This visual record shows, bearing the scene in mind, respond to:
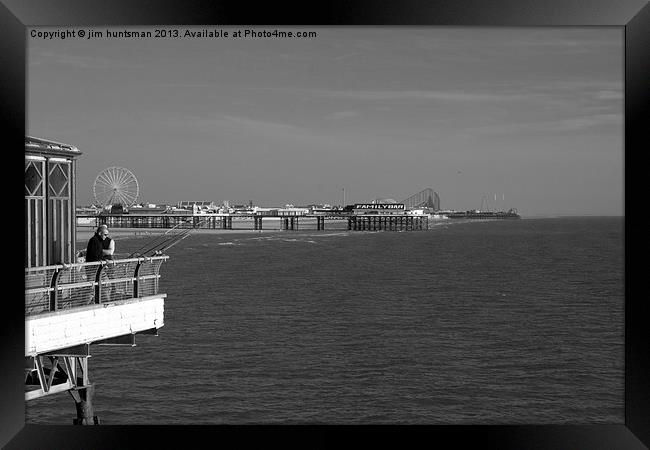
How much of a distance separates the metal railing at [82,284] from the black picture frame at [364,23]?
2.67 meters

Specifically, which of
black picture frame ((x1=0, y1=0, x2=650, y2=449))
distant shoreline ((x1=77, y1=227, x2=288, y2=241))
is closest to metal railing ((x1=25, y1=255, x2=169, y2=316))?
black picture frame ((x1=0, y1=0, x2=650, y2=449))

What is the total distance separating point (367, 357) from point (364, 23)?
19609mm

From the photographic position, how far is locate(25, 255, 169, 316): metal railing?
8.83 metres

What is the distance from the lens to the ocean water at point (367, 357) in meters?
18.3

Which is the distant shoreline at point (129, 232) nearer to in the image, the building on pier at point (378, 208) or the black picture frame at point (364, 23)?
the building on pier at point (378, 208)

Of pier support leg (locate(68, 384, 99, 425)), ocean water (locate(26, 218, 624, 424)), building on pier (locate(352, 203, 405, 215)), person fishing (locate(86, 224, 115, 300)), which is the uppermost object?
building on pier (locate(352, 203, 405, 215))

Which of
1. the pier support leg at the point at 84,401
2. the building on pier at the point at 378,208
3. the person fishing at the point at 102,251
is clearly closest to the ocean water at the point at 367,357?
the pier support leg at the point at 84,401

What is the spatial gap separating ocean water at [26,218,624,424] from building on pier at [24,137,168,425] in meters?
7.01

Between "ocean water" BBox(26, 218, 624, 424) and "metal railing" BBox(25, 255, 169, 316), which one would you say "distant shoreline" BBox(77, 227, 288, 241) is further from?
"metal railing" BBox(25, 255, 169, 316)

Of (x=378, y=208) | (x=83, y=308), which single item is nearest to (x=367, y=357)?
(x=83, y=308)

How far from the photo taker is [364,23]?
5848 millimetres

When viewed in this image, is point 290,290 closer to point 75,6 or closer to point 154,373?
point 154,373

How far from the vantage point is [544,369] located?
896 inches

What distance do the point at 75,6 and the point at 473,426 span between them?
174 inches
